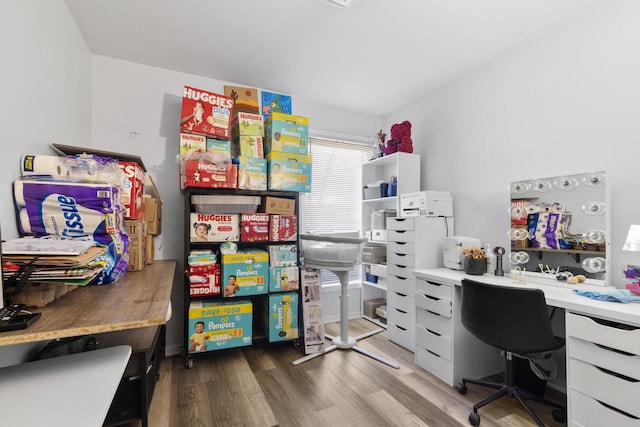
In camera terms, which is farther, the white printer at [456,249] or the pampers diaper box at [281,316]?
the pampers diaper box at [281,316]

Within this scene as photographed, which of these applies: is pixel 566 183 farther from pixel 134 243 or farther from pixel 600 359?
pixel 134 243

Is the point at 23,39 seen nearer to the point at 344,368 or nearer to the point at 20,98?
the point at 20,98

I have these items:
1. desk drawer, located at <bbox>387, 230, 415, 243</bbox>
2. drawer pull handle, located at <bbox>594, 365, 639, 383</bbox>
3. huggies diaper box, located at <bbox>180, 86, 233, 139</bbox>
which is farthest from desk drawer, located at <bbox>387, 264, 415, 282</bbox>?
huggies diaper box, located at <bbox>180, 86, 233, 139</bbox>

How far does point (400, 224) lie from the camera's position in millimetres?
2809

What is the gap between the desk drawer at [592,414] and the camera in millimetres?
1330

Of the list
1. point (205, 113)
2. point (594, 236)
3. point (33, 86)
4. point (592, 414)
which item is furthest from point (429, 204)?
point (33, 86)

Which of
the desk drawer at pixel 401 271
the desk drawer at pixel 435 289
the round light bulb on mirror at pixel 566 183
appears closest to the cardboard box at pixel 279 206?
the desk drawer at pixel 401 271

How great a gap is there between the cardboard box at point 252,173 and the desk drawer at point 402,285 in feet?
5.03

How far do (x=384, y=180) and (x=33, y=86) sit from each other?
317 cm

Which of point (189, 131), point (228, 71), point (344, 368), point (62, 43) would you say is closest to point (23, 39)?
point (62, 43)

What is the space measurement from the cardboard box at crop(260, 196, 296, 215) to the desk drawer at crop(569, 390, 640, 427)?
86.2 inches

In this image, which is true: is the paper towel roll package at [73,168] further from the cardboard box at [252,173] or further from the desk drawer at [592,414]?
the desk drawer at [592,414]

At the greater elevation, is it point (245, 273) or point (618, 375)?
point (245, 273)

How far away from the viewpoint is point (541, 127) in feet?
7.22
